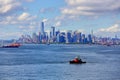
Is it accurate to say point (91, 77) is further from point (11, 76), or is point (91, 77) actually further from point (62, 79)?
point (11, 76)

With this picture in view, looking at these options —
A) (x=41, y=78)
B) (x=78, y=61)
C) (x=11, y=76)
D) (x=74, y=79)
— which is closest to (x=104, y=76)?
(x=74, y=79)

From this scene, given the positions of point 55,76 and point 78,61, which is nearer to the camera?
point 55,76

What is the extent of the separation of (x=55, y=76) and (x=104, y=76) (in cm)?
1257

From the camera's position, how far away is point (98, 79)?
290 feet

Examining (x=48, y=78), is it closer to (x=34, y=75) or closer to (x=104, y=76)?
(x=34, y=75)

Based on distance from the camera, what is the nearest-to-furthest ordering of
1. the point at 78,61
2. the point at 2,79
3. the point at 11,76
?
the point at 2,79
the point at 11,76
the point at 78,61

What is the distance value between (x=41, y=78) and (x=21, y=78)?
4.85m

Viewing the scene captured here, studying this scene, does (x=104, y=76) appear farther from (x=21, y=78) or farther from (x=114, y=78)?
(x=21, y=78)

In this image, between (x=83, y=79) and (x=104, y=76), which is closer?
(x=83, y=79)

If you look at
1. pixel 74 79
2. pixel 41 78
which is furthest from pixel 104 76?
pixel 41 78

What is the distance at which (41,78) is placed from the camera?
8975 centimetres

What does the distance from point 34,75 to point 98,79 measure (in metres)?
17.6

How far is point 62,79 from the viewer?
3457 inches

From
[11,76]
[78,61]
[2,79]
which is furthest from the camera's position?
[78,61]
